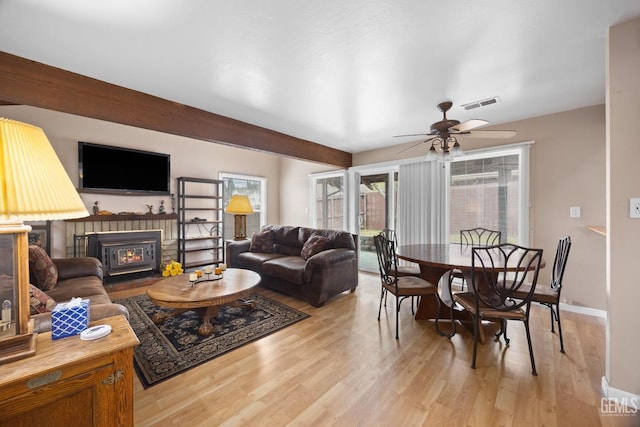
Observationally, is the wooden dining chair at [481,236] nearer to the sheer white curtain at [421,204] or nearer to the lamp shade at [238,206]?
the sheer white curtain at [421,204]

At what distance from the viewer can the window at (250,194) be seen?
585 cm

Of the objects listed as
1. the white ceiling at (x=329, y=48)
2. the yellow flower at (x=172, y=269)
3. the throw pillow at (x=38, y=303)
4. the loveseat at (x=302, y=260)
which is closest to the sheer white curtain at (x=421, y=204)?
the loveseat at (x=302, y=260)

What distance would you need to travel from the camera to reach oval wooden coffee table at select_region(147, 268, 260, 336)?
2352 millimetres

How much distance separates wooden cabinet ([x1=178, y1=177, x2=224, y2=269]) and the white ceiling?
2.59m

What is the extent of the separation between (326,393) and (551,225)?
3.43 meters

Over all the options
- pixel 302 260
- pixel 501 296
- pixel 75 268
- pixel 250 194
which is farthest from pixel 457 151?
pixel 250 194

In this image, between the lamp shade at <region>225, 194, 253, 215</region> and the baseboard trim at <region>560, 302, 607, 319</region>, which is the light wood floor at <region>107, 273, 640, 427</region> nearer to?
the baseboard trim at <region>560, 302, 607, 319</region>

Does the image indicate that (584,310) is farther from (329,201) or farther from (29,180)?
(29,180)

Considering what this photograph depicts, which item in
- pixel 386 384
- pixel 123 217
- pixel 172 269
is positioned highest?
pixel 123 217

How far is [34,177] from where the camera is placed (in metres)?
0.86

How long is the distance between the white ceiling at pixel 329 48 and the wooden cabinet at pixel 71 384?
179cm

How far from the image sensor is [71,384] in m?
0.94

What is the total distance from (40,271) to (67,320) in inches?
81.1

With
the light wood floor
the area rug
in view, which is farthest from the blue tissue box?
the area rug
